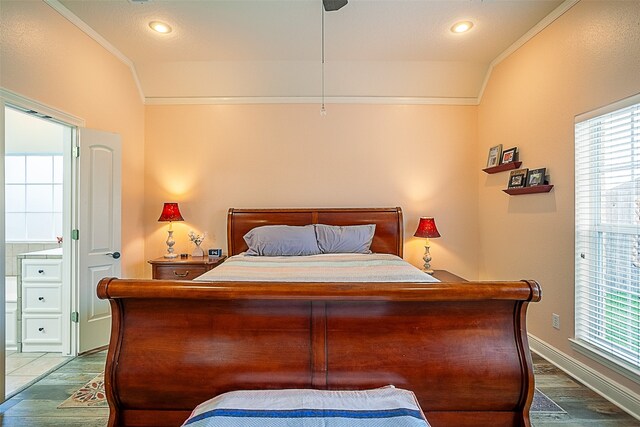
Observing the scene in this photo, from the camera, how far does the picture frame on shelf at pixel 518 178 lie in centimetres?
300

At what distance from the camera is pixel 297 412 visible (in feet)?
3.73

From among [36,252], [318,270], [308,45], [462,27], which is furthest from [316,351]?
[36,252]

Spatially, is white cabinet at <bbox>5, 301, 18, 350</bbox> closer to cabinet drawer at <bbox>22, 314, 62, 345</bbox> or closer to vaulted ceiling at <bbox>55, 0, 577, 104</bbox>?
cabinet drawer at <bbox>22, 314, 62, 345</bbox>

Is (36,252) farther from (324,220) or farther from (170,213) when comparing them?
(324,220)

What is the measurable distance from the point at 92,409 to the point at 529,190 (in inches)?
152

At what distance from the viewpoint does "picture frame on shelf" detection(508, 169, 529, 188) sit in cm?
300

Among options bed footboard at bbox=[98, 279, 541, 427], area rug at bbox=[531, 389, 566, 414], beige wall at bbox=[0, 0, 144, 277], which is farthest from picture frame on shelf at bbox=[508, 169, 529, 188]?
beige wall at bbox=[0, 0, 144, 277]

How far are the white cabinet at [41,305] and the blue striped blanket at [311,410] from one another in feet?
8.62

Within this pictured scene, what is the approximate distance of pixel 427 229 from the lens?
3.59 m

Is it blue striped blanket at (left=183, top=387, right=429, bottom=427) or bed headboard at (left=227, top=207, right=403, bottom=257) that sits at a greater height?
bed headboard at (left=227, top=207, right=403, bottom=257)

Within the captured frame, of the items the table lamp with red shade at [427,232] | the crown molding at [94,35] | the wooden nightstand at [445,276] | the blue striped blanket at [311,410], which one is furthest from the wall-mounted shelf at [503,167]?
the crown molding at [94,35]

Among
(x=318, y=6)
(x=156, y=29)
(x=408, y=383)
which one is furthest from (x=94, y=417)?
(x=318, y=6)

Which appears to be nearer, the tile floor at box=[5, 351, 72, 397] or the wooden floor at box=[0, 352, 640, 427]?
the wooden floor at box=[0, 352, 640, 427]

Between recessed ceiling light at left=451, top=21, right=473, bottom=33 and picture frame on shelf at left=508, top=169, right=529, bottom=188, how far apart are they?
4.70 ft
